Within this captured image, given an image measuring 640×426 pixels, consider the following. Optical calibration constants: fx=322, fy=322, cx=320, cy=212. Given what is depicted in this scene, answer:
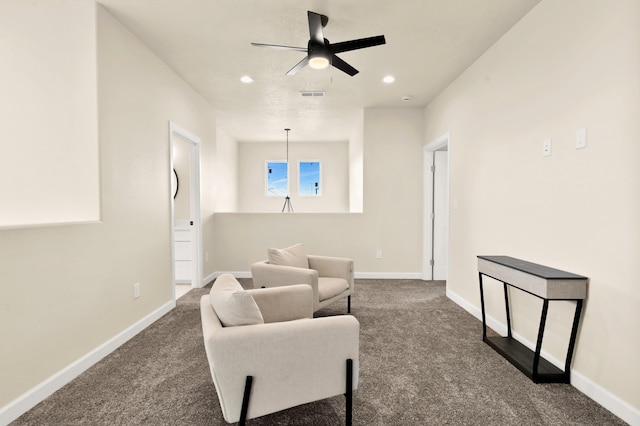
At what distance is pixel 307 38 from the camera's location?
9.62 feet

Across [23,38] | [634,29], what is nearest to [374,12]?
[634,29]

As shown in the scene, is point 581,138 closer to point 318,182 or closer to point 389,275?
point 389,275

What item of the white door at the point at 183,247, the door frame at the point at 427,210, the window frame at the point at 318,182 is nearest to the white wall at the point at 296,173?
the window frame at the point at 318,182

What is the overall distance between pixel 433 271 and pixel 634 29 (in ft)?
12.4

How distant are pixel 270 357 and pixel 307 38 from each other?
269 cm

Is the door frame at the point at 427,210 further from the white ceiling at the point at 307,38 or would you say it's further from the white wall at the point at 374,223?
the white ceiling at the point at 307,38

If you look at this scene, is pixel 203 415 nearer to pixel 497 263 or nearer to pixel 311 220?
pixel 497 263

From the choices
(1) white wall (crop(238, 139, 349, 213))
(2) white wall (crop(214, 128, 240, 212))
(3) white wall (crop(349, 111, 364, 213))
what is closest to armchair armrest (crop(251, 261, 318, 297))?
(3) white wall (crop(349, 111, 364, 213))

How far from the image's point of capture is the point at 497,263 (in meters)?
2.50

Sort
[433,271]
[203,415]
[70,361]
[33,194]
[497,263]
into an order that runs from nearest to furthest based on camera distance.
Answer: [203,415] < [70,361] < [33,194] < [497,263] < [433,271]

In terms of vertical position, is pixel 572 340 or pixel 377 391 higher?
pixel 572 340

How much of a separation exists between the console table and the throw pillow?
1.75m

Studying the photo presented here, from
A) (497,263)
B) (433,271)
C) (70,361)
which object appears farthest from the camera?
(433,271)

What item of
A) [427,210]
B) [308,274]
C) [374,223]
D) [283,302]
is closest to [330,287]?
[308,274]
